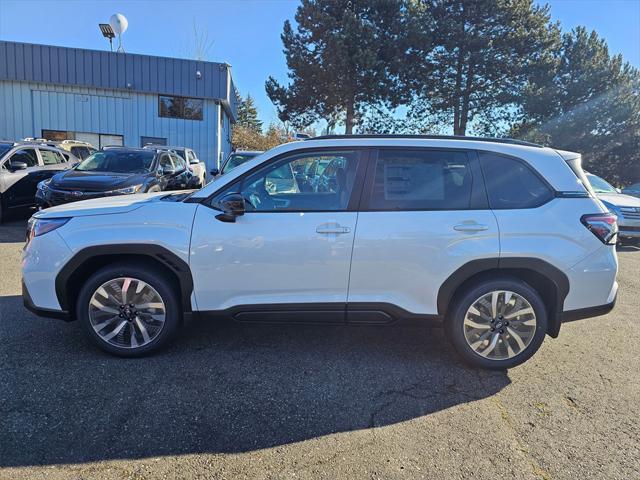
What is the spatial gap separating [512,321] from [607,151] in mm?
29058

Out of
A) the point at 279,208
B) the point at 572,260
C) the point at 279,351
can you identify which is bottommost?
the point at 279,351

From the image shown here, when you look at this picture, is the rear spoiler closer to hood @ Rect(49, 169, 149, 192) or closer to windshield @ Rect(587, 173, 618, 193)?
hood @ Rect(49, 169, 149, 192)

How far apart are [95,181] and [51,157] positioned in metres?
3.63

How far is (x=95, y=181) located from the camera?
8070 millimetres

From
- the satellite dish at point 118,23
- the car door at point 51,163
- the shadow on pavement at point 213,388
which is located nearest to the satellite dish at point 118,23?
the satellite dish at point 118,23

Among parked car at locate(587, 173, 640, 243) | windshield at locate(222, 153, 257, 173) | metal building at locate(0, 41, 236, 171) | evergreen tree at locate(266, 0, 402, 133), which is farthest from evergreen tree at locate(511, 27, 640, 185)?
windshield at locate(222, 153, 257, 173)

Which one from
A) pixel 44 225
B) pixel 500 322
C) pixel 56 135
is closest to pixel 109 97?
pixel 56 135

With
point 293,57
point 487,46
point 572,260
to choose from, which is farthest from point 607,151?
point 572,260

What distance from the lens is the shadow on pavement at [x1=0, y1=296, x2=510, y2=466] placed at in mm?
2621

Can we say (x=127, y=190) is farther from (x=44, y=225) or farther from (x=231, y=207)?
(x=231, y=207)

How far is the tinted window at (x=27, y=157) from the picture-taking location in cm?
947

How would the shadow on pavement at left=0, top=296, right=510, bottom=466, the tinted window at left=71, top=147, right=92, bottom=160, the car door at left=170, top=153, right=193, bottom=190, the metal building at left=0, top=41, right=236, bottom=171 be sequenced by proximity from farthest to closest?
the metal building at left=0, top=41, right=236, bottom=171 < the tinted window at left=71, top=147, right=92, bottom=160 < the car door at left=170, top=153, right=193, bottom=190 < the shadow on pavement at left=0, top=296, right=510, bottom=466

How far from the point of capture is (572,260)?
3.41 meters

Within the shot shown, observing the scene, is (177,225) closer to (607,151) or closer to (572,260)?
(572,260)
